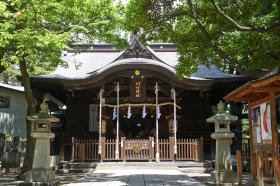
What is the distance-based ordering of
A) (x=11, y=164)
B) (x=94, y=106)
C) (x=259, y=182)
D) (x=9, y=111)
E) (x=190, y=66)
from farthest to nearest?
(x=9, y=111), (x=94, y=106), (x=11, y=164), (x=190, y=66), (x=259, y=182)

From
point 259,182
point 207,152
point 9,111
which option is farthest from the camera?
point 9,111

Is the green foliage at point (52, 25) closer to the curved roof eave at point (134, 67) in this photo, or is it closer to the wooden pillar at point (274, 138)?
the curved roof eave at point (134, 67)

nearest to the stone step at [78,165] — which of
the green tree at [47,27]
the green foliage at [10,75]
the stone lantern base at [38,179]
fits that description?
the green tree at [47,27]

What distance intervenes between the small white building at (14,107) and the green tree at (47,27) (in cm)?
769

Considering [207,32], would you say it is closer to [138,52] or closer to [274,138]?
[274,138]

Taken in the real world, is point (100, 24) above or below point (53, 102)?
above

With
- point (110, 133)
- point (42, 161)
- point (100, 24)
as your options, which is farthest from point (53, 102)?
point (42, 161)

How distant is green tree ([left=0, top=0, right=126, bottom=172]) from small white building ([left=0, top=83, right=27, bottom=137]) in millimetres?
7687

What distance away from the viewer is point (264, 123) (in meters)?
7.42

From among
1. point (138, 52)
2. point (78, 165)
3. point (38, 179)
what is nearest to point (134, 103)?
point (138, 52)

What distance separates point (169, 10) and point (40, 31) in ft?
13.5

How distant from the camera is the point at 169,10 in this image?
29.3 feet

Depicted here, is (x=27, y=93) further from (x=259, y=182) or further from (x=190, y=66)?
(x=259, y=182)

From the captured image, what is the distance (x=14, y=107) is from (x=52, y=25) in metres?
9.22
